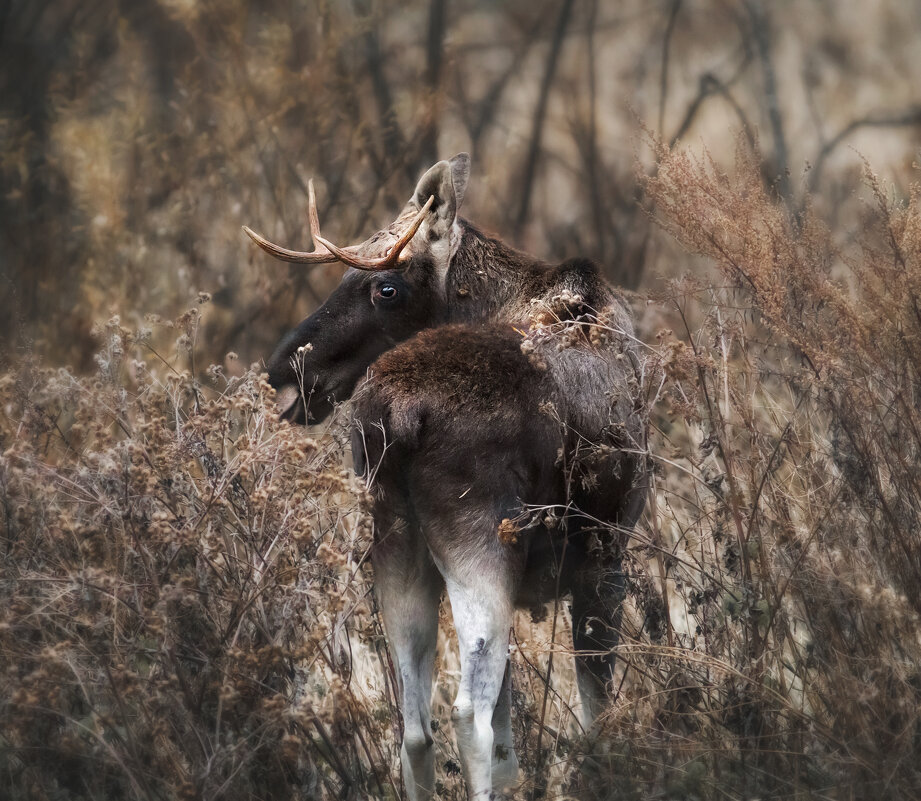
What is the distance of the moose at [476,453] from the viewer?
12.2 ft

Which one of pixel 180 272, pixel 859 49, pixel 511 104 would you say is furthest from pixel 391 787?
pixel 859 49

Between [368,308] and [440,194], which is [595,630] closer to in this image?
[368,308]

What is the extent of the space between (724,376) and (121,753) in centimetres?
235

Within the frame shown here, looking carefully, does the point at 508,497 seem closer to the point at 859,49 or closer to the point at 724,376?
the point at 724,376

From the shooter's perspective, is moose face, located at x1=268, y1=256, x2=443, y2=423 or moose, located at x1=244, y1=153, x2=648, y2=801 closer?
moose, located at x1=244, y1=153, x2=648, y2=801

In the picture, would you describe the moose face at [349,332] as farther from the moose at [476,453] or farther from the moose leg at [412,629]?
the moose leg at [412,629]

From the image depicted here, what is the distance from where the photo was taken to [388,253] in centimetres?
459

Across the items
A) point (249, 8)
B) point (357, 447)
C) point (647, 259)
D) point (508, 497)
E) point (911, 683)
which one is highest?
point (249, 8)

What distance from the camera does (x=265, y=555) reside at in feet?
13.2

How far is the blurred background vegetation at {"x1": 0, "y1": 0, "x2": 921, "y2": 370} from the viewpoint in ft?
32.9

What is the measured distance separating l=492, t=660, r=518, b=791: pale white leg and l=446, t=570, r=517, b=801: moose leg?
48 cm

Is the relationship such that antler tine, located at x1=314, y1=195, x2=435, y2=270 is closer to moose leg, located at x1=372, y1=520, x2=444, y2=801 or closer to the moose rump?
the moose rump

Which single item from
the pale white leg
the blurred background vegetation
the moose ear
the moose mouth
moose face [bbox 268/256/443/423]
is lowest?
the pale white leg

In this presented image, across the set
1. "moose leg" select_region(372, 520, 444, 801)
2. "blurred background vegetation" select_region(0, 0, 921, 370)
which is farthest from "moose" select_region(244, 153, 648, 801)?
"blurred background vegetation" select_region(0, 0, 921, 370)
